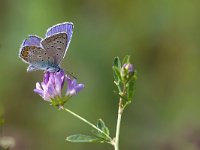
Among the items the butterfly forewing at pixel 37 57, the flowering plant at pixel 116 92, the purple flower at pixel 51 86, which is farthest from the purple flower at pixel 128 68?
the butterfly forewing at pixel 37 57

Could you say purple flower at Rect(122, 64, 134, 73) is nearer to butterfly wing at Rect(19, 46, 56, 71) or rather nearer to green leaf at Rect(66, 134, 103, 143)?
green leaf at Rect(66, 134, 103, 143)

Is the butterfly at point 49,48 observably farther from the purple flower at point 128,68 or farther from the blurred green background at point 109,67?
the blurred green background at point 109,67

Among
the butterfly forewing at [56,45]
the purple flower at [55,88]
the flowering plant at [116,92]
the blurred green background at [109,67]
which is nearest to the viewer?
the flowering plant at [116,92]

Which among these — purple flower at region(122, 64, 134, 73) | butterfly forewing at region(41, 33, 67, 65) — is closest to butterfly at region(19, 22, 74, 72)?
butterfly forewing at region(41, 33, 67, 65)

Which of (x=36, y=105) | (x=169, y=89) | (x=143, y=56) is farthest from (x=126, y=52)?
(x=36, y=105)

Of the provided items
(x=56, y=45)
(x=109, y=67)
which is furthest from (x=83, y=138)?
(x=109, y=67)

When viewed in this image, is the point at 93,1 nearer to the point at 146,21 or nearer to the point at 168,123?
the point at 146,21

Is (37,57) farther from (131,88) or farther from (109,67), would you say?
(109,67)

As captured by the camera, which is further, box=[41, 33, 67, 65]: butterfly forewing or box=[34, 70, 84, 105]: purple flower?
box=[41, 33, 67, 65]: butterfly forewing
